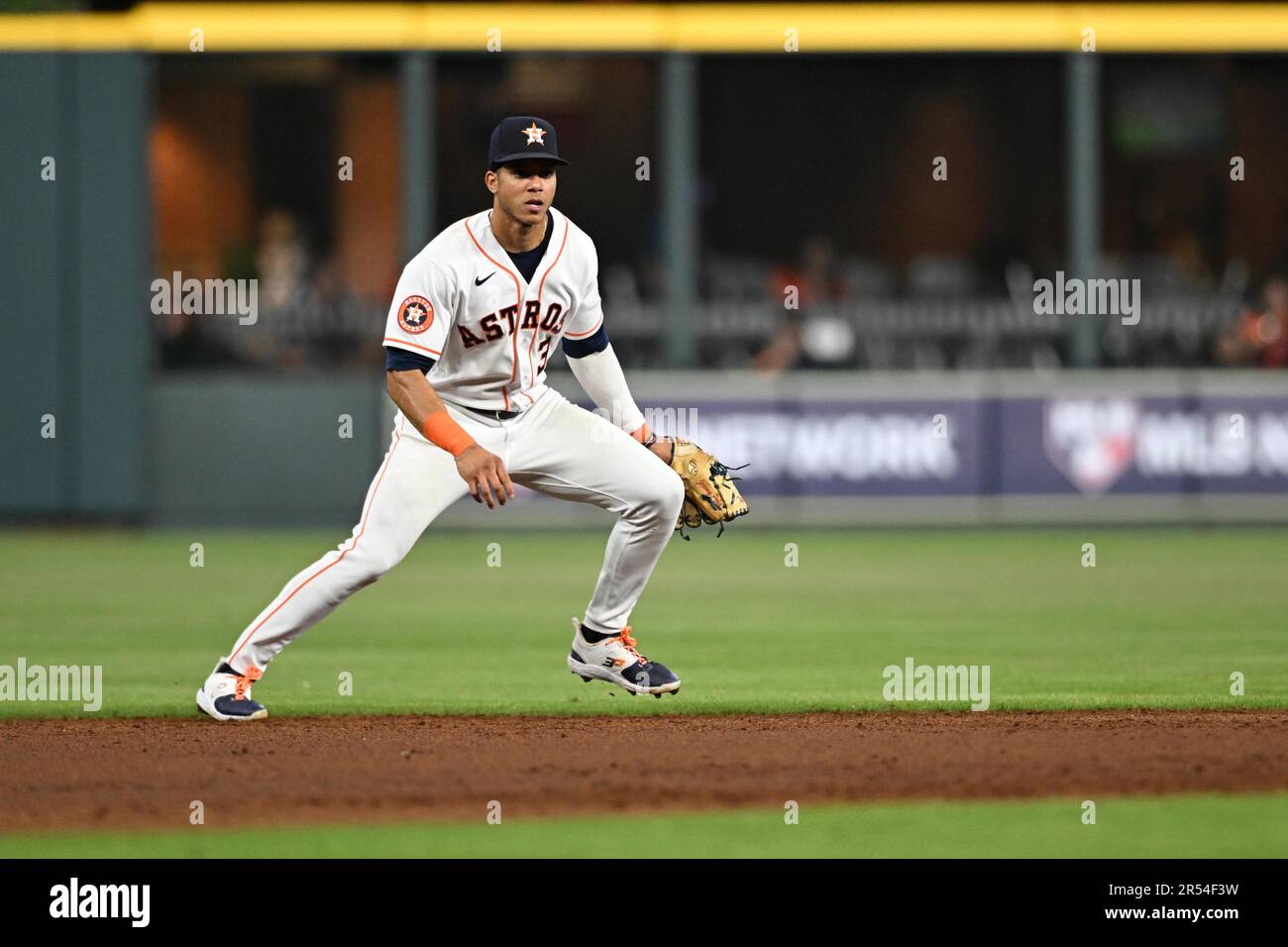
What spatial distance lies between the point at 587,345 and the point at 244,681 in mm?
1870

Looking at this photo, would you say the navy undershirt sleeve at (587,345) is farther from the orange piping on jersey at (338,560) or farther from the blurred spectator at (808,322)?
the blurred spectator at (808,322)

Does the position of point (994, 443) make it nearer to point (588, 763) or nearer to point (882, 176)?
point (882, 176)

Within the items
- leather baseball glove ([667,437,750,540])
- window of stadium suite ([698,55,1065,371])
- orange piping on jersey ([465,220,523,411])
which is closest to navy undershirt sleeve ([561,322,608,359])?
orange piping on jersey ([465,220,523,411])

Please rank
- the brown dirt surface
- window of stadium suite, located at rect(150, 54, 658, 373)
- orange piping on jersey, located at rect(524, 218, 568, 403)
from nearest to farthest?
the brown dirt surface < orange piping on jersey, located at rect(524, 218, 568, 403) < window of stadium suite, located at rect(150, 54, 658, 373)

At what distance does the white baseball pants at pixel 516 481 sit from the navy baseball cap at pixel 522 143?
1.02 m

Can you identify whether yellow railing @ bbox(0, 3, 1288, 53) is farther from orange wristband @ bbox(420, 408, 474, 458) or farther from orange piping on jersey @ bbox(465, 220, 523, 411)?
orange wristband @ bbox(420, 408, 474, 458)

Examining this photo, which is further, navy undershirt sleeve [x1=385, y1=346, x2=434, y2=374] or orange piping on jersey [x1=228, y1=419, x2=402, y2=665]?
orange piping on jersey [x1=228, y1=419, x2=402, y2=665]

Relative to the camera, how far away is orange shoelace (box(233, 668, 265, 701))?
748 centimetres

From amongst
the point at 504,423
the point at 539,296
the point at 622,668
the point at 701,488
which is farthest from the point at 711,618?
the point at 539,296

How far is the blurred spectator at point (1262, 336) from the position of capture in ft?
59.9

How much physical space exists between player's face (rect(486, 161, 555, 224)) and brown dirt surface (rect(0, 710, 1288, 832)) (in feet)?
6.34

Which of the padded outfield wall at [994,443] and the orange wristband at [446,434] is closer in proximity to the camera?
the orange wristband at [446,434]

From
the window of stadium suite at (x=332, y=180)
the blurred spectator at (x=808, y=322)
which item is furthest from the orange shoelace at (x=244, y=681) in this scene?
the blurred spectator at (x=808, y=322)

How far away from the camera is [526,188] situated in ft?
23.7
